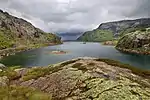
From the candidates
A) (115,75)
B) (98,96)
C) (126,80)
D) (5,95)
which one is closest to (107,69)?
(115,75)

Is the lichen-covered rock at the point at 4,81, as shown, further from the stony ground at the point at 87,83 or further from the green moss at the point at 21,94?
the green moss at the point at 21,94

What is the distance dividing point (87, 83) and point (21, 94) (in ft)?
45.0

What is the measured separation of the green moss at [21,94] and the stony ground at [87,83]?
5.82 ft

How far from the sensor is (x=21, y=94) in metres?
39.0

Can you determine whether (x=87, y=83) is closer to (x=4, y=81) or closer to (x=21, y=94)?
(x=21, y=94)

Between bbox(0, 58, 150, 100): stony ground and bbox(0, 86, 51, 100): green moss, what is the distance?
1.78 meters

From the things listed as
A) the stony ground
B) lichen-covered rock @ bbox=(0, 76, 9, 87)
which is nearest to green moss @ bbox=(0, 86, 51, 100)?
the stony ground

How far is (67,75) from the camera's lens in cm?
4369

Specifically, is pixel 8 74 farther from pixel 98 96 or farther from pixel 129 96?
pixel 129 96

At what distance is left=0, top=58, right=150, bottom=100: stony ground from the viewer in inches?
1316

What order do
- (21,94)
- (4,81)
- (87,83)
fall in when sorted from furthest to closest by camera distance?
(4,81)
(21,94)
(87,83)

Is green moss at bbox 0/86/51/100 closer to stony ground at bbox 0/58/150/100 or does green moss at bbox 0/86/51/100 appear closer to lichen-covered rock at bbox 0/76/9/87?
stony ground at bbox 0/58/150/100

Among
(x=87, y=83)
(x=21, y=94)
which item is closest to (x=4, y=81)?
(x=21, y=94)

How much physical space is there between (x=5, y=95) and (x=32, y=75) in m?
13.5
